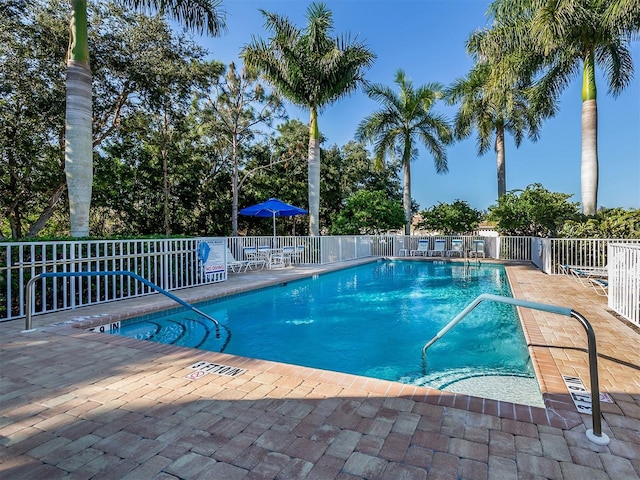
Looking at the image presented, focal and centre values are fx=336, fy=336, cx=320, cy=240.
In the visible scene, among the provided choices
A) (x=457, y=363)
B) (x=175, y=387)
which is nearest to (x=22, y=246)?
(x=175, y=387)

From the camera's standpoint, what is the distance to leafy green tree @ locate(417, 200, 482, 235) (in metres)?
19.2

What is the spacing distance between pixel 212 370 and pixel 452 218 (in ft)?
59.8

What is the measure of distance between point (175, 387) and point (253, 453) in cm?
122

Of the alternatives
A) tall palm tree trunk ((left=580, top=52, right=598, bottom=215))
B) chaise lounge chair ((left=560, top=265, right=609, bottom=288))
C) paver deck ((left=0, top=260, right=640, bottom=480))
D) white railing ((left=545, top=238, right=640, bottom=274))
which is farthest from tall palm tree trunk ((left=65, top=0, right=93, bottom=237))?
tall palm tree trunk ((left=580, top=52, right=598, bottom=215))

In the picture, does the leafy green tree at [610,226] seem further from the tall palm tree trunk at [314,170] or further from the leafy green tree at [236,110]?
the leafy green tree at [236,110]

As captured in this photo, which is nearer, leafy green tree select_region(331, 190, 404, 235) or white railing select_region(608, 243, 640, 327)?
white railing select_region(608, 243, 640, 327)

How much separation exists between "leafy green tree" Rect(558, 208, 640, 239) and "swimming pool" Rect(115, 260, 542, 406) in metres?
3.77

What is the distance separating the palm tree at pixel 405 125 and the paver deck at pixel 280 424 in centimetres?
1690

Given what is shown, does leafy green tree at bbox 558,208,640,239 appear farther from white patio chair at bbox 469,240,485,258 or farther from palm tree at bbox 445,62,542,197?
palm tree at bbox 445,62,542,197

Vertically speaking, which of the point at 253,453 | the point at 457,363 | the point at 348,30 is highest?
the point at 348,30

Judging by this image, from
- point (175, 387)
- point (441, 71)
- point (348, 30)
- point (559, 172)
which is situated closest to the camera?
point (175, 387)

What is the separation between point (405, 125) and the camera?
1917 cm

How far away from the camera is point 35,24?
37.6 feet

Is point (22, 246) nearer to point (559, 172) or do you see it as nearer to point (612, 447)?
point (612, 447)
